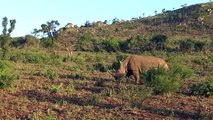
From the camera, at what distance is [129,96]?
17.3 m

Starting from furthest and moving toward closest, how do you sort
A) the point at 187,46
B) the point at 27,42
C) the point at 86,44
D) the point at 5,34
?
the point at 27,42, the point at 86,44, the point at 187,46, the point at 5,34

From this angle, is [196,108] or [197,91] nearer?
[196,108]

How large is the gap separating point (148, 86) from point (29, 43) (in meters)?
40.2

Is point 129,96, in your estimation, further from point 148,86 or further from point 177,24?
point 177,24

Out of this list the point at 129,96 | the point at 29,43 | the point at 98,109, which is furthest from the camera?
the point at 29,43

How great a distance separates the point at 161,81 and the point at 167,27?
56.1 meters

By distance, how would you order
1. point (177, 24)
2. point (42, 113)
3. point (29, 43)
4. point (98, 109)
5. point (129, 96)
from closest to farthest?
point (42, 113) → point (98, 109) → point (129, 96) → point (29, 43) → point (177, 24)

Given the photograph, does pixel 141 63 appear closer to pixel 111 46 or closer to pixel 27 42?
pixel 111 46

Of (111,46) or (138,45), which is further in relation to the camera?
(138,45)

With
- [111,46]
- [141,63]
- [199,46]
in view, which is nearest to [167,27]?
[111,46]

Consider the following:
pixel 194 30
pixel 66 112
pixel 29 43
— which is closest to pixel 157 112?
pixel 66 112

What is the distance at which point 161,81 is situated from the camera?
59.7 feet

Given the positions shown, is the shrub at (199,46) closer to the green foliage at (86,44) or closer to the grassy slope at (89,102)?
the green foliage at (86,44)

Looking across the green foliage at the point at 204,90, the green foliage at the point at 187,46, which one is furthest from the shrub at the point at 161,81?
the green foliage at the point at 187,46
